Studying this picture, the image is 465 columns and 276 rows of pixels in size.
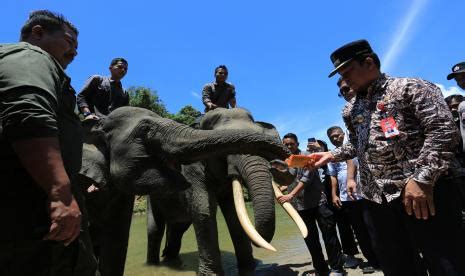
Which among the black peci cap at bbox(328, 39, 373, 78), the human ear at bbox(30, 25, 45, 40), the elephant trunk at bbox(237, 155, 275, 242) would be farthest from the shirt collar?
the human ear at bbox(30, 25, 45, 40)

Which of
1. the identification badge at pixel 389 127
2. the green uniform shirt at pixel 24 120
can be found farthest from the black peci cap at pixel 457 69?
the green uniform shirt at pixel 24 120

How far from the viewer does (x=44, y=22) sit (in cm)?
288

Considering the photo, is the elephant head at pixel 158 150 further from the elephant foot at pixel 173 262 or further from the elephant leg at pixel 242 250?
the elephant foot at pixel 173 262

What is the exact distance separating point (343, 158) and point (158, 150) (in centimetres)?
189

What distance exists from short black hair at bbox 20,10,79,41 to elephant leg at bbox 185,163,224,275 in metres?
3.61

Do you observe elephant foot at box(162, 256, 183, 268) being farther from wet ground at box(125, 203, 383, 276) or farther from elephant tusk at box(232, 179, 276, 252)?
elephant tusk at box(232, 179, 276, 252)

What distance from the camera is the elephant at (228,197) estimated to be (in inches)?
190

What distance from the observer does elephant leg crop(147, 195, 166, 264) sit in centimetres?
791

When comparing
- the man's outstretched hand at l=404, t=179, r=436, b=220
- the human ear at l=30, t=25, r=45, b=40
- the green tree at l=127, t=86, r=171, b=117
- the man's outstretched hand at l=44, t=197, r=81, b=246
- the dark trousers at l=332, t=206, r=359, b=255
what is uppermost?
the green tree at l=127, t=86, r=171, b=117

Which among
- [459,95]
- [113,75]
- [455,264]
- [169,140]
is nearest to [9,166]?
[169,140]

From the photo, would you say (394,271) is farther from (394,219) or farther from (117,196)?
(117,196)

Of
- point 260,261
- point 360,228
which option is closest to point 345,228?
point 360,228

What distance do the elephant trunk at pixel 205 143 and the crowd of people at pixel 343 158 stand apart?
0.46 m

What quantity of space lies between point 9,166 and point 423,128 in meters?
2.52
